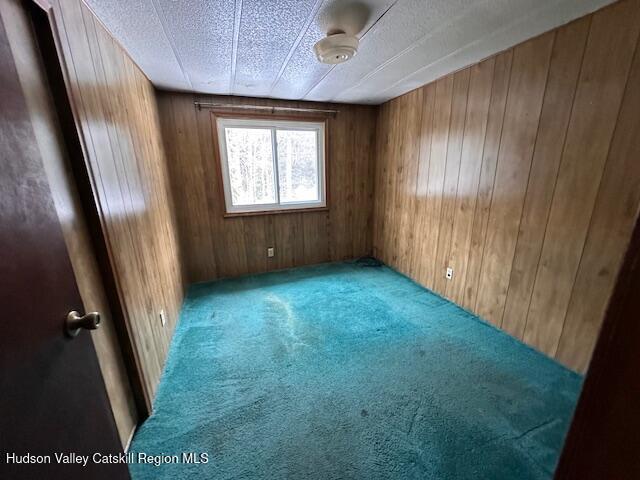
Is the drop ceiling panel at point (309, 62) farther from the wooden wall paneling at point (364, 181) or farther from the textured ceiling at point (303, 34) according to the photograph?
the wooden wall paneling at point (364, 181)

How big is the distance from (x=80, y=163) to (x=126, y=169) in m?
0.50

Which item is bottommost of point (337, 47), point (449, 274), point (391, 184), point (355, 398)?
point (355, 398)

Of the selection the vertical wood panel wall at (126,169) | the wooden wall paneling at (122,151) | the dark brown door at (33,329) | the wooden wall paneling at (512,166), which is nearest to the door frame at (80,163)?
the vertical wood panel wall at (126,169)

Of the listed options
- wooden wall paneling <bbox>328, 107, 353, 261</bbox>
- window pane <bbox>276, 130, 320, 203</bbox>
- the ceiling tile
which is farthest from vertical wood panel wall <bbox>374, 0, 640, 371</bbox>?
the ceiling tile

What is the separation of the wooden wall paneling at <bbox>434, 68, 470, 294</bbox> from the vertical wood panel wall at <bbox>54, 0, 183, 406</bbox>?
2.53 meters

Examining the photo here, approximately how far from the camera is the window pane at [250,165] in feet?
9.90

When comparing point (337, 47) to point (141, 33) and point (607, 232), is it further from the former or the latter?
point (607, 232)

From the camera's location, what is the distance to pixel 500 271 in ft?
6.81

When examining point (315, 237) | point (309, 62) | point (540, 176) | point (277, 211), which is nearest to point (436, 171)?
point (540, 176)

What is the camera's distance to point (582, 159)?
4.98 feet

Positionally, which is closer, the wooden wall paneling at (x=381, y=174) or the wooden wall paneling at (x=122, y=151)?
the wooden wall paneling at (x=122, y=151)

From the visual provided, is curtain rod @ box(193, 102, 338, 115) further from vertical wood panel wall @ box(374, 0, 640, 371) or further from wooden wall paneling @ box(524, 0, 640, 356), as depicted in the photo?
wooden wall paneling @ box(524, 0, 640, 356)

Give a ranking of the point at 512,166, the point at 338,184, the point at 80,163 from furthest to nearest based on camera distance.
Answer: the point at 338,184 → the point at 512,166 → the point at 80,163

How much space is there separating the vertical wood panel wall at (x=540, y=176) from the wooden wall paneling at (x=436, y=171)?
0.04 ft
